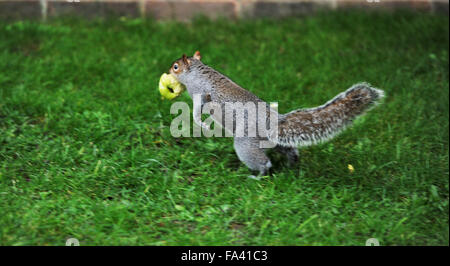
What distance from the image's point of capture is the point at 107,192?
116 inches

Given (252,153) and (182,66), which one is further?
(182,66)

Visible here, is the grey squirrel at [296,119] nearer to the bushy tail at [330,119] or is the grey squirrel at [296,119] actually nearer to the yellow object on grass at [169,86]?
the bushy tail at [330,119]

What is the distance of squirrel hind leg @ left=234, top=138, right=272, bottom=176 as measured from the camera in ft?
9.80

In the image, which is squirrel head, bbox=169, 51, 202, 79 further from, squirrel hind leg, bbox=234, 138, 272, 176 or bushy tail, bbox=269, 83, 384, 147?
bushy tail, bbox=269, 83, 384, 147

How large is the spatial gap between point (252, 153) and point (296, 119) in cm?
33

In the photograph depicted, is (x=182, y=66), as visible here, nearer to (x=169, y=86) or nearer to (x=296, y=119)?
(x=169, y=86)

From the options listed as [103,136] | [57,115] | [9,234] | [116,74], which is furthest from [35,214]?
[116,74]

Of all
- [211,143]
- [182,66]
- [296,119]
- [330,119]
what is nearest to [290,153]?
[296,119]

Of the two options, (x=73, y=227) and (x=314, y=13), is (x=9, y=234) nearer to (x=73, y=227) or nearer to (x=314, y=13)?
(x=73, y=227)

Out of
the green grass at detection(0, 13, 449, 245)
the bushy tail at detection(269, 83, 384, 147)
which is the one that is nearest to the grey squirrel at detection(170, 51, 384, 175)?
the bushy tail at detection(269, 83, 384, 147)

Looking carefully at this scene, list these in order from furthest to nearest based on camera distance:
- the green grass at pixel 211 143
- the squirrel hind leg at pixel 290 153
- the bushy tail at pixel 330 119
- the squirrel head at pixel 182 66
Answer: the squirrel head at pixel 182 66, the squirrel hind leg at pixel 290 153, the bushy tail at pixel 330 119, the green grass at pixel 211 143

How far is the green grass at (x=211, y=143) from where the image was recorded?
2.69 meters

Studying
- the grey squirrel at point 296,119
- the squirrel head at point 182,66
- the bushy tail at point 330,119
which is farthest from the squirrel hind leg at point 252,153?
the squirrel head at point 182,66

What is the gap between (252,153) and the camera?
2988 millimetres
